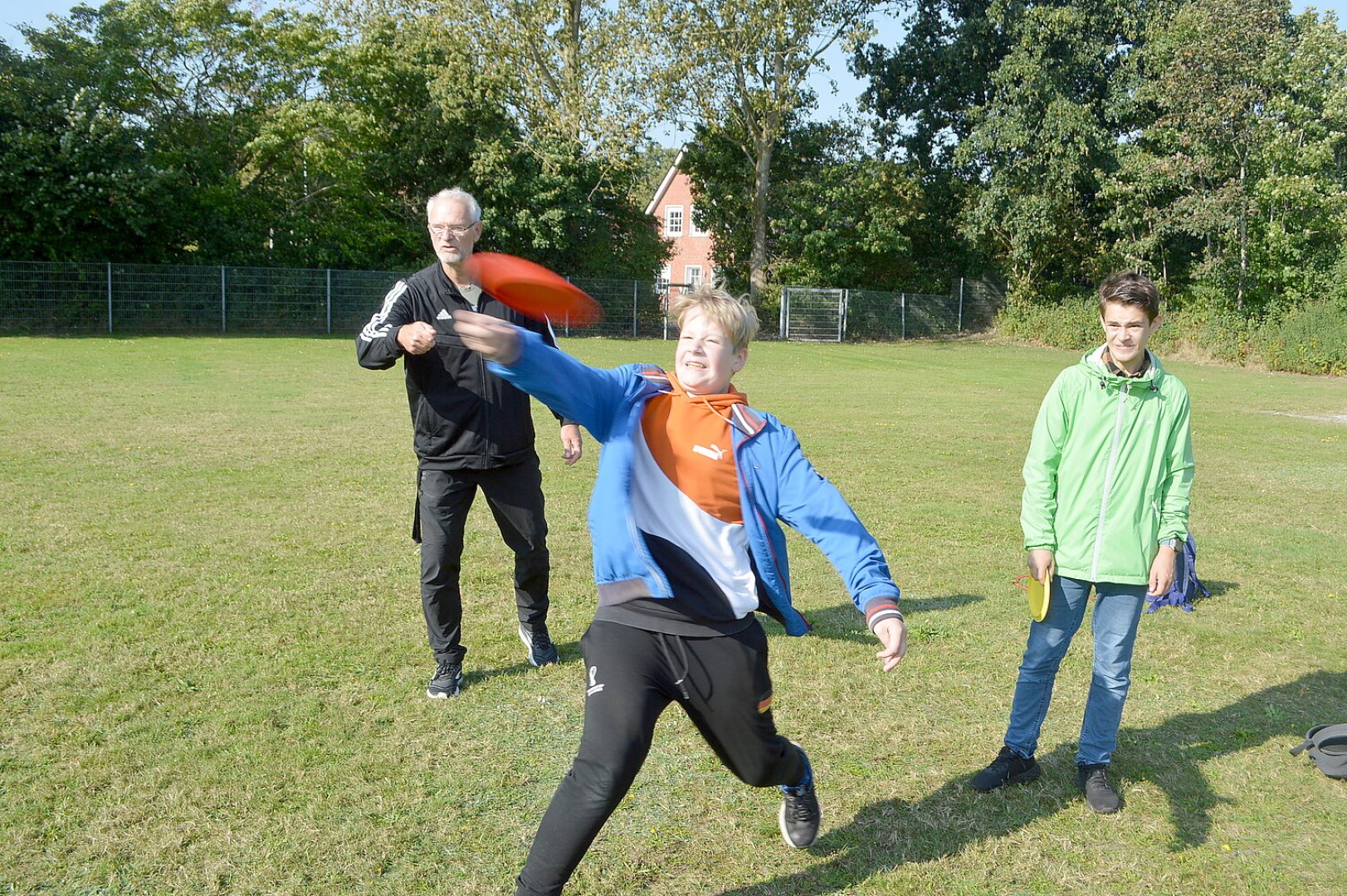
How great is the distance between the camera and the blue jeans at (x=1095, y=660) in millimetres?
4336

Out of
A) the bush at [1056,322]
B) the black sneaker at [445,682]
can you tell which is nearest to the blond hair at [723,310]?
the black sneaker at [445,682]

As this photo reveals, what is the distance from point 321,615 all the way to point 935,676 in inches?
143

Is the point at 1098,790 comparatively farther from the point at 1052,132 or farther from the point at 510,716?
the point at 1052,132

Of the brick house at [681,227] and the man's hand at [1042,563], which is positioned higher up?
the brick house at [681,227]

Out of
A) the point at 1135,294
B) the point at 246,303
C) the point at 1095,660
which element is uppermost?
A: the point at 246,303

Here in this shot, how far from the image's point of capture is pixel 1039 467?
440cm

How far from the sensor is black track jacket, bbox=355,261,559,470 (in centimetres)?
511

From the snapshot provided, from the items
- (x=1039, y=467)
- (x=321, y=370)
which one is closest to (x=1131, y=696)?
(x=1039, y=467)

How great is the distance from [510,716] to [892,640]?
2633mm

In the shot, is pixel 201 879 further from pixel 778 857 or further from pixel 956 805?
pixel 956 805

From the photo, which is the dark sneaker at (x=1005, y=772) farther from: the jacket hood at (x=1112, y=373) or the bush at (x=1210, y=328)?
the bush at (x=1210, y=328)

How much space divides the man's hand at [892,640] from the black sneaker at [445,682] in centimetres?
286

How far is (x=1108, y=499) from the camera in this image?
428 centimetres

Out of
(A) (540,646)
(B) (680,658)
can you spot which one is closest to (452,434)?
(A) (540,646)
